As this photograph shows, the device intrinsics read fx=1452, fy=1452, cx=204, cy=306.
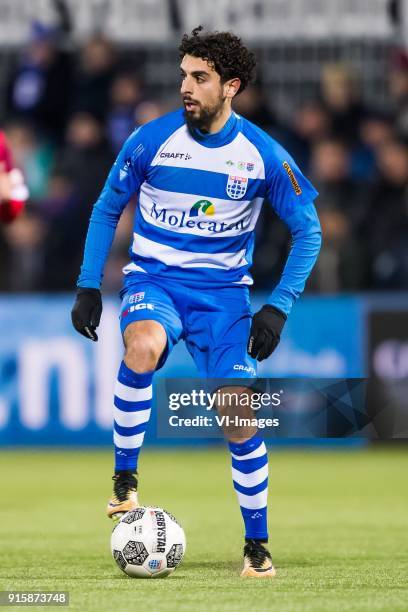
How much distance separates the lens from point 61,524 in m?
9.27

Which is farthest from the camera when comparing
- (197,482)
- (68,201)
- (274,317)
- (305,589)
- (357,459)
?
(68,201)

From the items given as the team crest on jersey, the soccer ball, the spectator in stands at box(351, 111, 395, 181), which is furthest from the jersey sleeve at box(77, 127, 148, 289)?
the spectator in stands at box(351, 111, 395, 181)

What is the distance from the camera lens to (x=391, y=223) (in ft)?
45.3

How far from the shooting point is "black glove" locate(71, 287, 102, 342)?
695cm

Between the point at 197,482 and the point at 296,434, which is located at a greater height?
the point at 296,434

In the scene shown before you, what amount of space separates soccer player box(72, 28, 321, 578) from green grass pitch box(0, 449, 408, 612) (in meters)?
0.55

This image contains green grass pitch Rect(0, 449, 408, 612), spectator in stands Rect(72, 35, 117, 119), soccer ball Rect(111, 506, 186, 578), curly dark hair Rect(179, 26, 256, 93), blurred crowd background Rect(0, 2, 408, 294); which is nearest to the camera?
green grass pitch Rect(0, 449, 408, 612)

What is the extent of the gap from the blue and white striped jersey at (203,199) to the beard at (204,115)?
5cm

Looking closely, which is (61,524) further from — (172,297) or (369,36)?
(369,36)

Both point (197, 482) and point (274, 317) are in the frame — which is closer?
point (274, 317)

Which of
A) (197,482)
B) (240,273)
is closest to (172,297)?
(240,273)

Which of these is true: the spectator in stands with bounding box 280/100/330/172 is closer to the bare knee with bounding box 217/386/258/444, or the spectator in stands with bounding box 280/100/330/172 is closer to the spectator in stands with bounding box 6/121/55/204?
the spectator in stands with bounding box 6/121/55/204

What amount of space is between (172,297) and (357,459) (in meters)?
6.80

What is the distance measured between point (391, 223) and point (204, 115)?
7.07 meters
